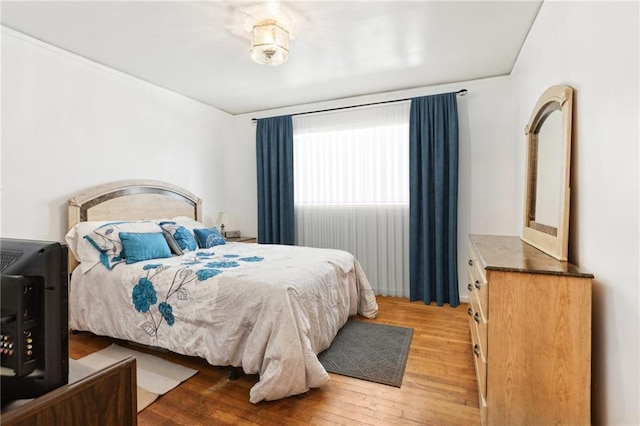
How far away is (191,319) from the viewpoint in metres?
2.20

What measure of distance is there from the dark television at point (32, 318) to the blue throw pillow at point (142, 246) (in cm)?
212

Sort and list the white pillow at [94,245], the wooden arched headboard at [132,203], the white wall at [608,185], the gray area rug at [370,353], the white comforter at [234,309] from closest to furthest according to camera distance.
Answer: the white wall at [608,185] → the white comforter at [234,309] → the gray area rug at [370,353] → the white pillow at [94,245] → the wooden arched headboard at [132,203]

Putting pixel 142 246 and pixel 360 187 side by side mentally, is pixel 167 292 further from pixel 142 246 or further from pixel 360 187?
pixel 360 187

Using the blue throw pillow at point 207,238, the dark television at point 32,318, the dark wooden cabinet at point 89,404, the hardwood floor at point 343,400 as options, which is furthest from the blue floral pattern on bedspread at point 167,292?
the dark television at point 32,318

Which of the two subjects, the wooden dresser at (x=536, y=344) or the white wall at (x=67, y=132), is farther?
the white wall at (x=67, y=132)

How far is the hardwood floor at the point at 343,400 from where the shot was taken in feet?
5.77

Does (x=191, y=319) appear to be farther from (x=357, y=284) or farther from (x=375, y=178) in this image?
(x=375, y=178)

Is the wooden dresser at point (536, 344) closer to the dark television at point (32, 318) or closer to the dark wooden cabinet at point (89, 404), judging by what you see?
the dark wooden cabinet at point (89, 404)

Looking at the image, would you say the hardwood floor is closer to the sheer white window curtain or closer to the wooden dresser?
the wooden dresser

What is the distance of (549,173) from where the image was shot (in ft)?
6.66

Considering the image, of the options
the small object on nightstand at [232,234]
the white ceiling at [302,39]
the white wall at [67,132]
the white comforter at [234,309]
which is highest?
the white ceiling at [302,39]

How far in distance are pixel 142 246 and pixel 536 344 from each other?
281 cm

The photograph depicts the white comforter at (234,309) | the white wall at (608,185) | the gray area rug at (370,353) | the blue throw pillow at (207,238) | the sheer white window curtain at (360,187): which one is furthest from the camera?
the sheer white window curtain at (360,187)

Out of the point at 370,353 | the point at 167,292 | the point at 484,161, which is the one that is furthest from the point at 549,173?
the point at 167,292
